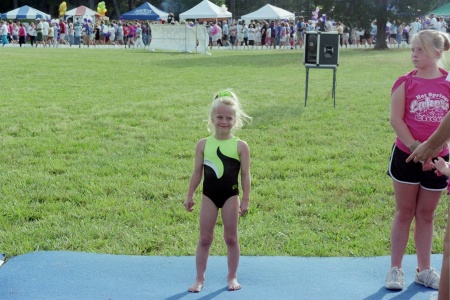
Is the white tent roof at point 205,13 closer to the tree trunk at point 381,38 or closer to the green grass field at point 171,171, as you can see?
the tree trunk at point 381,38

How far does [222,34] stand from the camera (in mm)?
46250

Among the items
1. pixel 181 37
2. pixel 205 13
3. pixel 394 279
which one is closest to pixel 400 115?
pixel 394 279

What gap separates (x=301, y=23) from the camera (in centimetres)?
4184

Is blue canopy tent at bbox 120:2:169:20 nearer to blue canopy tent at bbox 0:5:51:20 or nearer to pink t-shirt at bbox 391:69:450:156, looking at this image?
blue canopy tent at bbox 0:5:51:20

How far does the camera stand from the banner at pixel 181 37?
112 ft

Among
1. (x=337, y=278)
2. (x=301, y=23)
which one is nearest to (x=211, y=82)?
(x=337, y=278)

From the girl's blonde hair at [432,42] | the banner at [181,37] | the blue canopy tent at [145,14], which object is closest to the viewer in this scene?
the girl's blonde hair at [432,42]

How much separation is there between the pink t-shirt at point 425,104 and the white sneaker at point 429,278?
2.81 ft

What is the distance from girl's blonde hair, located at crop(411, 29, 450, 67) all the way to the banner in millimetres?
29982

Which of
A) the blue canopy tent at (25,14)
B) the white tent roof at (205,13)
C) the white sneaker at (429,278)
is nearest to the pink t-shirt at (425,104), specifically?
the white sneaker at (429,278)

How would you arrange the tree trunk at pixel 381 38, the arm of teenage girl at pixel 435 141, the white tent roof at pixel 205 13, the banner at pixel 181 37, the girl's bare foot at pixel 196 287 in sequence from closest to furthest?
the arm of teenage girl at pixel 435 141 → the girl's bare foot at pixel 196 287 → the banner at pixel 181 37 → the tree trunk at pixel 381 38 → the white tent roof at pixel 205 13

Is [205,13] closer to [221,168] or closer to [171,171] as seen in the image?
[171,171]

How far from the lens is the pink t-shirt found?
4059 millimetres

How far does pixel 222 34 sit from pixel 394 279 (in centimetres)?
4299
